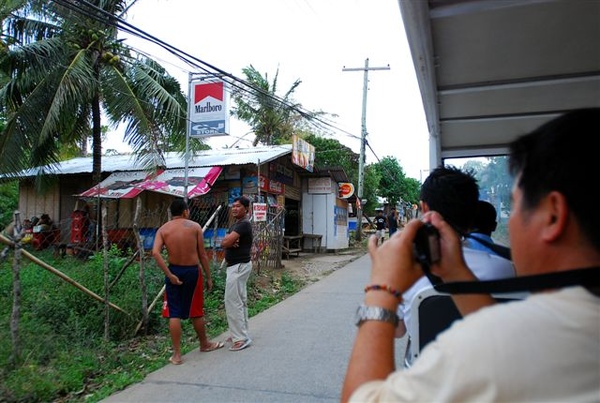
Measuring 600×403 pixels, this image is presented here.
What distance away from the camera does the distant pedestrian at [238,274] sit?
5.46 meters

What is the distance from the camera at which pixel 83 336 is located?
534 centimetres

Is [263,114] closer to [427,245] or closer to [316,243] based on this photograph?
[316,243]

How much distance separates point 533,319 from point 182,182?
11.9 m

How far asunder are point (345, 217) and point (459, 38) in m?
17.7

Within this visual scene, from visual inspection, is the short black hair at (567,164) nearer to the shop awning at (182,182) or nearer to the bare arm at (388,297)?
the bare arm at (388,297)

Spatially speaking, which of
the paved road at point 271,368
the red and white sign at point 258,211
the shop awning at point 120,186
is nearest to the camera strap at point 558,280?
the paved road at point 271,368

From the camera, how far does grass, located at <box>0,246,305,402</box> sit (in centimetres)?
415

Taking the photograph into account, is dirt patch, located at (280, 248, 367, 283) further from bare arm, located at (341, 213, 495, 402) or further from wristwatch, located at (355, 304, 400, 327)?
wristwatch, located at (355, 304, 400, 327)

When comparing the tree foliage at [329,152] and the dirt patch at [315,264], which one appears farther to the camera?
the tree foliage at [329,152]

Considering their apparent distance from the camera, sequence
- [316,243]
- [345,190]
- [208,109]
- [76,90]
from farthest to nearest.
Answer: [345,190], [316,243], [76,90], [208,109]

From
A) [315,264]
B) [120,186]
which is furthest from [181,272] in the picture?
[315,264]

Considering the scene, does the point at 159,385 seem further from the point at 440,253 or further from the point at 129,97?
the point at 129,97

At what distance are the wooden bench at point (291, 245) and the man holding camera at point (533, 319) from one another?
13.6 m

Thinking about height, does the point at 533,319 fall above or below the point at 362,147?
below
